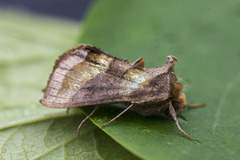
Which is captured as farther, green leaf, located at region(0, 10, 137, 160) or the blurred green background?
green leaf, located at region(0, 10, 137, 160)

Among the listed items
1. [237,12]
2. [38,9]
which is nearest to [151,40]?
[237,12]

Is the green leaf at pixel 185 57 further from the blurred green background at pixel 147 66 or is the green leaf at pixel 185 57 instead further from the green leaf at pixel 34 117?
the green leaf at pixel 34 117

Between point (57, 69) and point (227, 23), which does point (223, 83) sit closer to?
point (227, 23)

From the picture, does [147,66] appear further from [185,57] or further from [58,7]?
[58,7]

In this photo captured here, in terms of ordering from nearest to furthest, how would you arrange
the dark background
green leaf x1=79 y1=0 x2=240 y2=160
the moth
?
1. green leaf x1=79 y1=0 x2=240 y2=160
2. the moth
3. the dark background

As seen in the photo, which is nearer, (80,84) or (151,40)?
(80,84)

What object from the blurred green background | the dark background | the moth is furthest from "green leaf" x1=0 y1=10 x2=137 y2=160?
the dark background

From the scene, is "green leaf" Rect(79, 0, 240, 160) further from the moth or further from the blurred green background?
the moth

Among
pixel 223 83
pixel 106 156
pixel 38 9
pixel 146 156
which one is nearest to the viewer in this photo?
pixel 146 156
